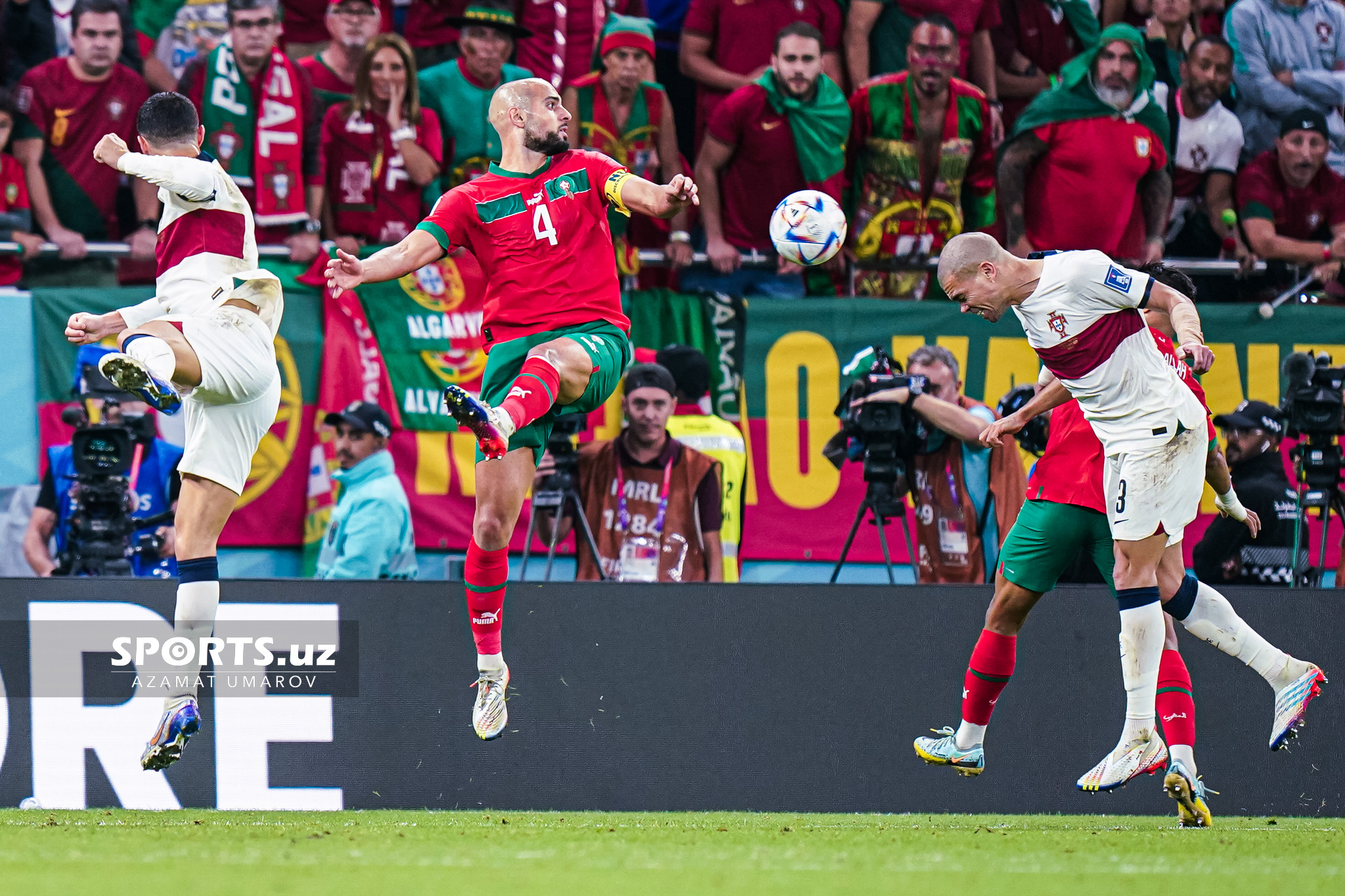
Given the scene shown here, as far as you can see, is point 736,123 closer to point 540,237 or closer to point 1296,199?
point 540,237

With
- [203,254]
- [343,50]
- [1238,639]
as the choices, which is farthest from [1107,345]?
[343,50]

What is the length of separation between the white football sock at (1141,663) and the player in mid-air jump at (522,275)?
2501 millimetres

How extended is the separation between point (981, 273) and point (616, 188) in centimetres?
164

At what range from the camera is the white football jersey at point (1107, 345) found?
6383 millimetres

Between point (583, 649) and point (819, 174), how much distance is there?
3965 mm

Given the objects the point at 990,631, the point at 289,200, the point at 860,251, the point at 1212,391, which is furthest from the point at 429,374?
the point at 1212,391

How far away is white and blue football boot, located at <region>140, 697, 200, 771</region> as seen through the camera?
6195mm

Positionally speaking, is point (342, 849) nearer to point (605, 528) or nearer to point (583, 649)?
point (583, 649)

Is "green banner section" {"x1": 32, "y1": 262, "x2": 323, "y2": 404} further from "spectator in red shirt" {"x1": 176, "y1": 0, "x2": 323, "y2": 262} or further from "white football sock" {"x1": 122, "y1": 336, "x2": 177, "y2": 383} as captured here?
"white football sock" {"x1": 122, "y1": 336, "x2": 177, "y2": 383}

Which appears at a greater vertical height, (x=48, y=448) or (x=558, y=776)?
(x=48, y=448)

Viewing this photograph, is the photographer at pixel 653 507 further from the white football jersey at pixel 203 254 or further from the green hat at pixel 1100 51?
the green hat at pixel 1100 51

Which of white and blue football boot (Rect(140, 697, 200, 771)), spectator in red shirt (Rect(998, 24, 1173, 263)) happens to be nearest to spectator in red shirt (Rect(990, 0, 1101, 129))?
spectator in red shirt (Rect(998, 24, 1173, 263))

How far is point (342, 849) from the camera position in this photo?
5.28 m

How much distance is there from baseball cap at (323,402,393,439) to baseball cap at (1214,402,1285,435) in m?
4.97
